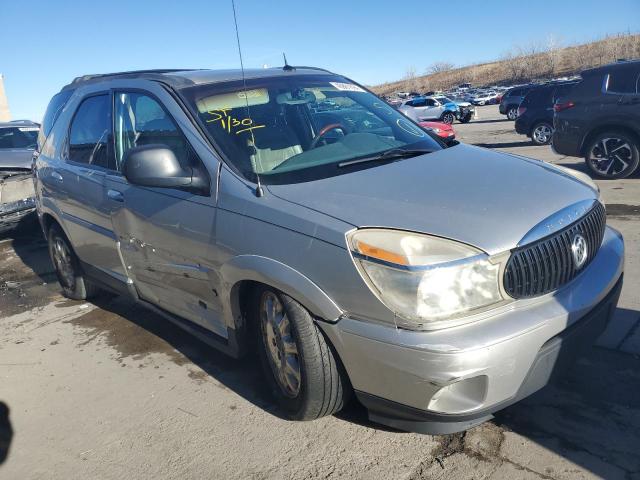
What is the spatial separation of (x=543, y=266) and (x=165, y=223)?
2.07 meters

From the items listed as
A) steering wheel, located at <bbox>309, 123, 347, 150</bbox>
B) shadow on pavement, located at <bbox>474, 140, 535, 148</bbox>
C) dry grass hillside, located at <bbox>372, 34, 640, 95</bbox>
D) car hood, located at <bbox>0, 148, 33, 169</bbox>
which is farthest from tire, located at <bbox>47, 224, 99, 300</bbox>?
dry grass hillside, located at <bbox>372, 34, 640, 95</bbox>

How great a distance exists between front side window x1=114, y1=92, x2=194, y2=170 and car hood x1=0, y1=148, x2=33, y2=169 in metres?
4.79

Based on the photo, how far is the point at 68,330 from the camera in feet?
15.7

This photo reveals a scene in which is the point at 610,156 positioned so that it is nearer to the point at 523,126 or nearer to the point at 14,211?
the point at 523,126

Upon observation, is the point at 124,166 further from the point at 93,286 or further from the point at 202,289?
the point at 93,286

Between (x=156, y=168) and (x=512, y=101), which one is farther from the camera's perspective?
(x=512, y=101)

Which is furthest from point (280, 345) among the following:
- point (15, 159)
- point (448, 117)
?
point (448, 117)

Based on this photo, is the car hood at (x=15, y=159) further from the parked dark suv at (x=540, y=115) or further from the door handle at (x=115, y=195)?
the parked dark suv at (x=540, y=115)

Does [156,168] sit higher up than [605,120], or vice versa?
[156,168]

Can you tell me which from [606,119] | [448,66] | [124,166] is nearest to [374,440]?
[124,166]

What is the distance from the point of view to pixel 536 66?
8181cm

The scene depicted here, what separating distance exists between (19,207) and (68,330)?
3.72 m

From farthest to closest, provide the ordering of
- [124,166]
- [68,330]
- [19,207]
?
[19,207], [68,330], [124,166]

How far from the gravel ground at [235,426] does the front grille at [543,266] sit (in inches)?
29.3
